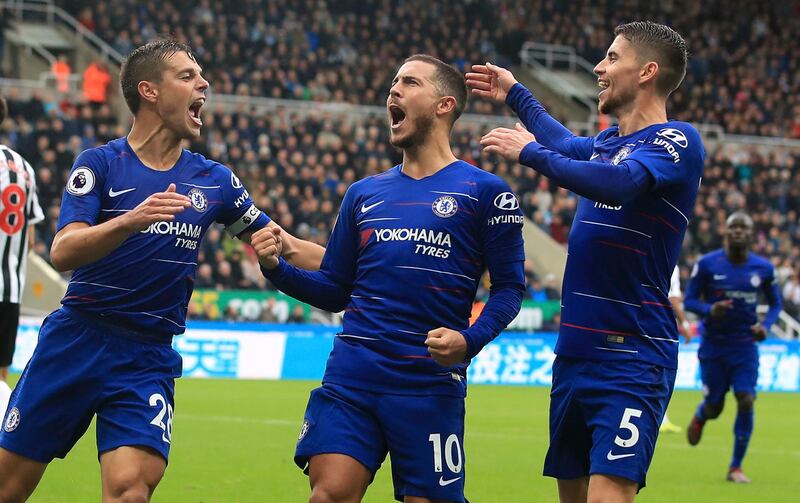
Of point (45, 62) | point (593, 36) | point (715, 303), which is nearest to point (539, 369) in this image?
point (715, 303)

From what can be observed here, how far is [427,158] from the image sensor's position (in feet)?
20.1

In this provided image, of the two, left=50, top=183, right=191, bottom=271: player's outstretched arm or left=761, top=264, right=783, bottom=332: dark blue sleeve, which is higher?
left=50, top=183, right=191, bottom=271: player's outstretched arm

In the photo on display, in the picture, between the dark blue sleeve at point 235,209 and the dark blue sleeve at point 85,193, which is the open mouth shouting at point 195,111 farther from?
the dark blue sleeve at point 85,193

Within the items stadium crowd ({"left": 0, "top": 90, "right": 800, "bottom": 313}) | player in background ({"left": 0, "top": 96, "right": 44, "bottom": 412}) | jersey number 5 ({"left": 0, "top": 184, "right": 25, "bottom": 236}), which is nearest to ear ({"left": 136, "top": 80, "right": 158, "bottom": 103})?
player in background ({"left": 0, "top": 96, "right": 44, "bottom": 412})

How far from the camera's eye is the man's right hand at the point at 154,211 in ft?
18.1

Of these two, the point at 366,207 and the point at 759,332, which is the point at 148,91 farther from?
the point at 759,332

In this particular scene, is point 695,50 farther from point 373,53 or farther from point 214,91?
point 214,91

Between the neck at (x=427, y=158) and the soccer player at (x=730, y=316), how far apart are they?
7.19 meters

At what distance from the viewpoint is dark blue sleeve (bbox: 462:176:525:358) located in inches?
232

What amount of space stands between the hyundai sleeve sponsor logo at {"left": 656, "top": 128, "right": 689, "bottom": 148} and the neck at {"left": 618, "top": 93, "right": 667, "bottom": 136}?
0.16 meters

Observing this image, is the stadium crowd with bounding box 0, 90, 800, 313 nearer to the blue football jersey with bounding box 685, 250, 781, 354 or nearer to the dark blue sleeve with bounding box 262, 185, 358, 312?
the blue football jersey with bounding box 685, 250, 781, 354

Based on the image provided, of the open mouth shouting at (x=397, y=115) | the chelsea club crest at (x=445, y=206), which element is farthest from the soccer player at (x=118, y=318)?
the chelsea club crest at (x=445, y=206)

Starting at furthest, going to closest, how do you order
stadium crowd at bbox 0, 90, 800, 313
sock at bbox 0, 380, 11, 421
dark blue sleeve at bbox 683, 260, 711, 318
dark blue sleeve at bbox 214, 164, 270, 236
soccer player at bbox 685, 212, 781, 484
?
stadium crowd at bbox 0, 90, 800, 313 < dark blue sleeve at bbox 683, 260, 711, 318 < soccer player at bbox 685, 212, 781, 484 < sock at bbox 0, 380, 11, 421 < dark blue sleeve at bbox 214, 164, 270, 236

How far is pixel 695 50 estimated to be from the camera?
39375mm
